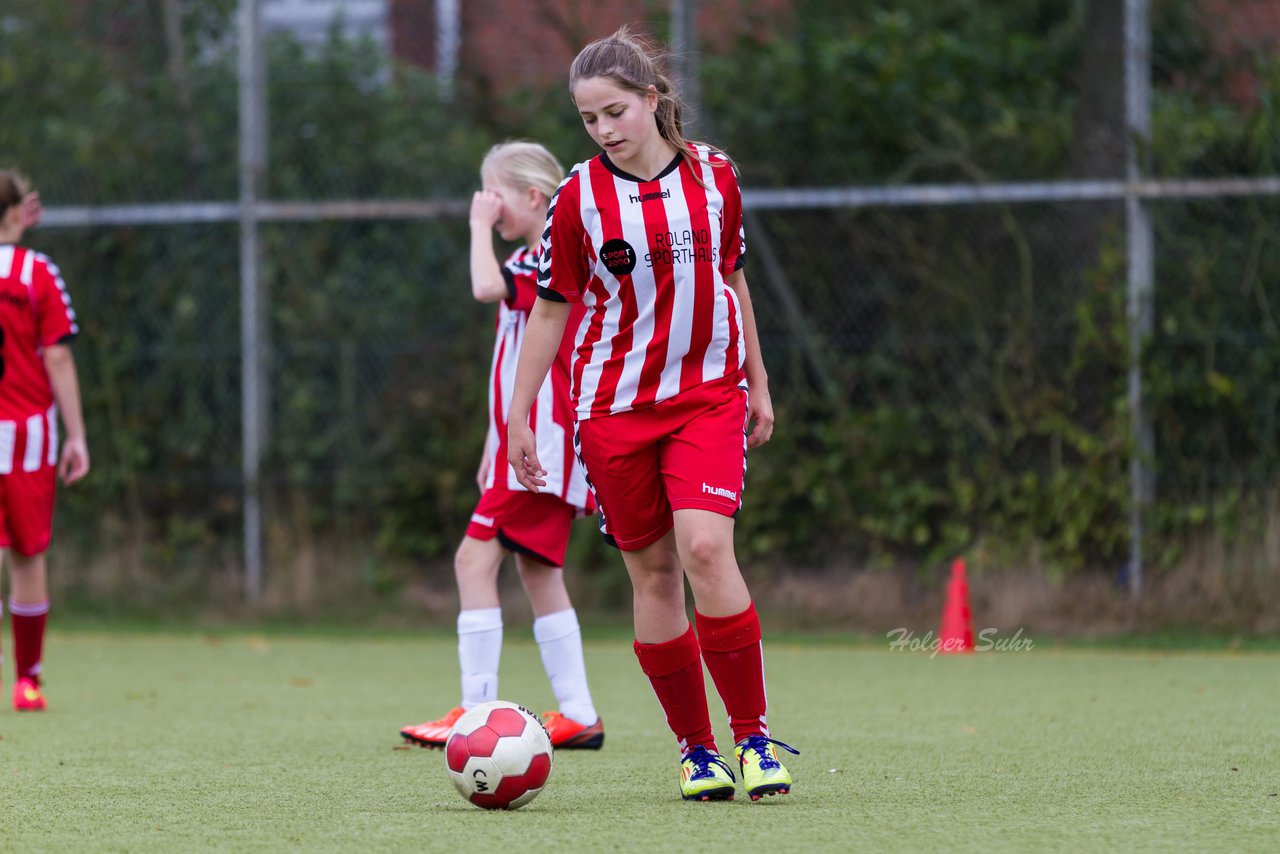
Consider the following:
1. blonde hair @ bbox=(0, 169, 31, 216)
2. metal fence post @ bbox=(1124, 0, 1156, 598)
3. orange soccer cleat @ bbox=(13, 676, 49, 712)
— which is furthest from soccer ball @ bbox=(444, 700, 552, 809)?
metal fence post @ bbox=(1124, 0, 1156, 598)

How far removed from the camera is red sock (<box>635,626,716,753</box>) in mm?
4211

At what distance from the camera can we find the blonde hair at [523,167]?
219 inches

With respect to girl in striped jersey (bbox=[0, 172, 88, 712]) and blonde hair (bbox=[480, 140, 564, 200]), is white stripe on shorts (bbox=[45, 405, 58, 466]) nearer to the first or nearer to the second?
girl in striped jersey (bbox=[0, 172, 88, 712])

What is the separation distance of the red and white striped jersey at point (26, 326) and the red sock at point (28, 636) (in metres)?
0.58

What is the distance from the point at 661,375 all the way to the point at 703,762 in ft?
2.93

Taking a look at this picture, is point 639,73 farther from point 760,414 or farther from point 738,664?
point 738,664

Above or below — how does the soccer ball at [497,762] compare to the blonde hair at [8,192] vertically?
below

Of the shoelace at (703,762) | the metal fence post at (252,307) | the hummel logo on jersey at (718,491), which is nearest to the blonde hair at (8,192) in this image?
the hummel logo on jersey at (718,491)

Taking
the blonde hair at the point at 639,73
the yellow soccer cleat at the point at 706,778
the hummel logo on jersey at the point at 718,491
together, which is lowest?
the yellow soccer cleat at the point at 706,778

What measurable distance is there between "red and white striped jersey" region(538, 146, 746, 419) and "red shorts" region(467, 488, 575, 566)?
52.0 inches

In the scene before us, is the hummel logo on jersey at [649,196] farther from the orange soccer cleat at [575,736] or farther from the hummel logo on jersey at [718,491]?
the orange soccer cleat at [575,736]

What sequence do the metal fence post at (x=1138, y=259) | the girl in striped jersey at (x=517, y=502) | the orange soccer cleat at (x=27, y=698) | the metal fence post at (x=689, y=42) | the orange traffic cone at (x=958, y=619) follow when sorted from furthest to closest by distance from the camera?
the metal fence post at (x=689, y=42) → the metal fence post at (x=1138, y=259) → the orange traffic cone at (x=958, y=619) → the orange soccer cleat at (x=27, y=698) → the girl in striped jersey at (x=517, y=502)

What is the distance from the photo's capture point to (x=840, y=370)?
9391 millimetres

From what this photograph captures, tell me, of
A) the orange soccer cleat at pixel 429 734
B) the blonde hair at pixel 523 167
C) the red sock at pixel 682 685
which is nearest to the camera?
the red sock at pixel 682 685
